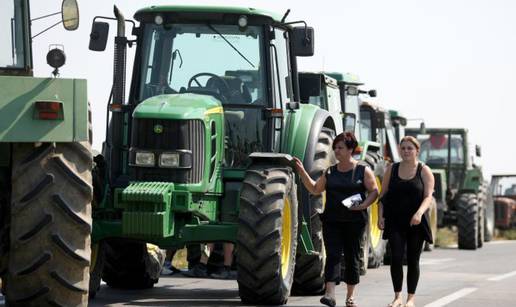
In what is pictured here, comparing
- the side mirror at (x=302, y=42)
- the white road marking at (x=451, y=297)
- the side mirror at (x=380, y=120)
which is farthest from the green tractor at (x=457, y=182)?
the side mirror at (x=302, y=42)

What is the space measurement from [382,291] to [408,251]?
272cm

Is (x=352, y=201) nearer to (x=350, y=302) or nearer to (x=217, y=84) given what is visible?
(x=350, y=302)

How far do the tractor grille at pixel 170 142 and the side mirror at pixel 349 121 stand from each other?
923 centimetres

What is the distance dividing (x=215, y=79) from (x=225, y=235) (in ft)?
6.65

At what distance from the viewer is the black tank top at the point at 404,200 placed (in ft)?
47.2

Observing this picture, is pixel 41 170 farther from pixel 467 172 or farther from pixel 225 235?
pixel 467 172

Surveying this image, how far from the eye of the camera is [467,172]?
34.2m

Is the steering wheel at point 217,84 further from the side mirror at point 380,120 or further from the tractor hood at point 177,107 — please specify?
the side mirror at point 380,120

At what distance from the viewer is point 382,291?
17172 mm

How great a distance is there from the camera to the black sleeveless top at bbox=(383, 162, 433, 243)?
14.4 m

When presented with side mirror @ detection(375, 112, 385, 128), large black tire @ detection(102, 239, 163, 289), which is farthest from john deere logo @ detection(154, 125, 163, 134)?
side mirror @ detection(375, 112, 385, 128)

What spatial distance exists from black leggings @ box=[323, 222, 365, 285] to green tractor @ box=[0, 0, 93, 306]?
4.35 meters

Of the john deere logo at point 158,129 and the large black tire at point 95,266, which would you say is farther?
the large black tire at point 95,266

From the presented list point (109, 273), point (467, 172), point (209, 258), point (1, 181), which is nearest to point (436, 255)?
point (467, 172)
